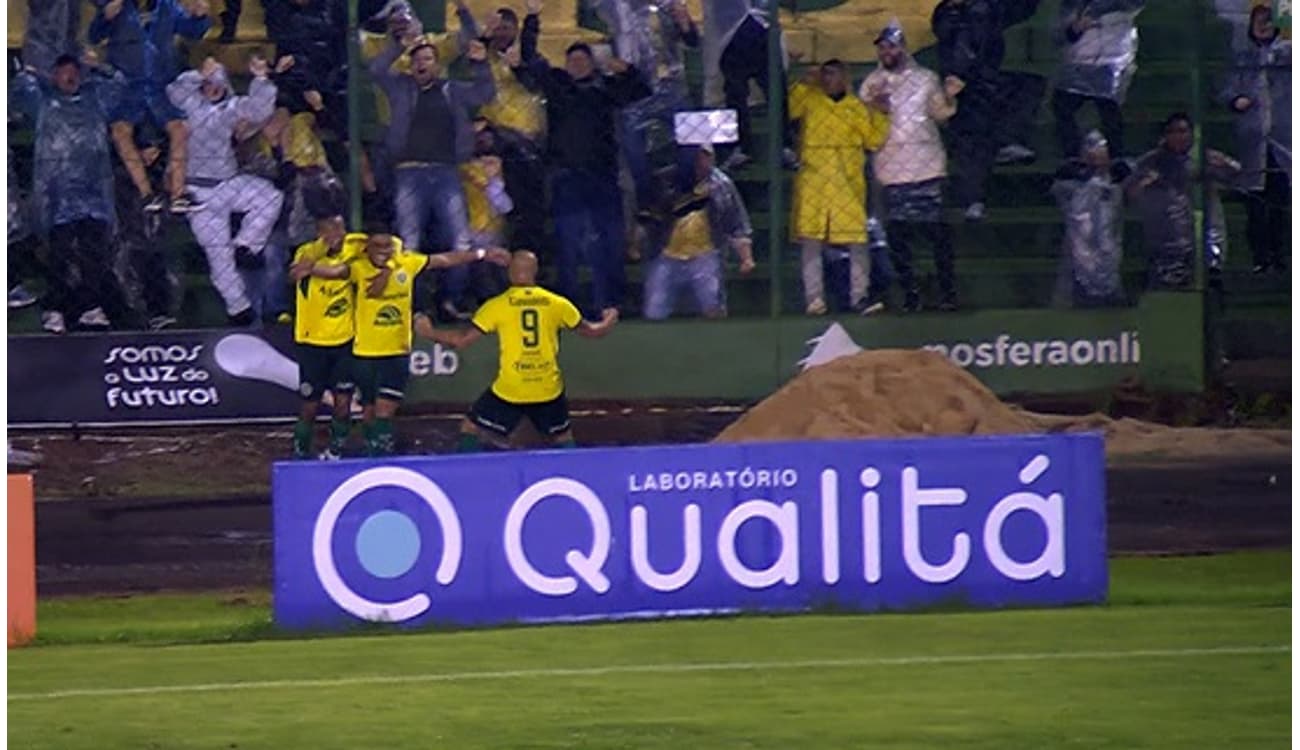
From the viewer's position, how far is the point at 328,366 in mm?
10766

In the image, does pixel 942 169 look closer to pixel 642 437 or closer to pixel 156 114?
pixel 642 437

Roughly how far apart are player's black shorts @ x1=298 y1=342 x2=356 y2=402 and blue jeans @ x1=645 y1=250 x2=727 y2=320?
1.45m

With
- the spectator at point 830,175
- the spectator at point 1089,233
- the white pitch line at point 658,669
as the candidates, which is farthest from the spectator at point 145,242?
the spectator at point 1089,233

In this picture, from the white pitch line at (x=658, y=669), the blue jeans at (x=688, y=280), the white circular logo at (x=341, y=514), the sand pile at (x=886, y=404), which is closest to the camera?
the white pitch line at (x=658, y=669)

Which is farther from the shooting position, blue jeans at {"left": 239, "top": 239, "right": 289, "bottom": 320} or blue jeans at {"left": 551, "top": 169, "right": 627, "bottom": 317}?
blue jeans at {"left": 551, "top": 169, "right": 627, "bottom": 317}

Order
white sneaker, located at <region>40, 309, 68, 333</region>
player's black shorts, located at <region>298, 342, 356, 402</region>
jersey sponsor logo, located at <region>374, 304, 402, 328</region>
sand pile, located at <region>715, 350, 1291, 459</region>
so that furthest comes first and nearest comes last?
sand pile, located at <region>715, 350, 1291, 459</region> → jersey sponsor logo, located at <region>374, 304, 402, 328</region> → player's black shorts, located at <region>298, 342, 356, 402</region> → white sneaker, located at <region>40, 309, 68, 333</region>

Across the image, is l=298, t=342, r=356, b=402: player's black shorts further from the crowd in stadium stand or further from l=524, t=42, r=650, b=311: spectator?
l=524, t=42, r=650, b=311: spectator

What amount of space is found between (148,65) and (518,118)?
5.69 ft

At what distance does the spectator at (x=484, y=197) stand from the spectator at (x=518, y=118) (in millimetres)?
36

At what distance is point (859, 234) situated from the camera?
11.2m

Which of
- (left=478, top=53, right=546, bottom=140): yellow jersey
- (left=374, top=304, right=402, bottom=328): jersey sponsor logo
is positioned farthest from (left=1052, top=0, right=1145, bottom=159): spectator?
(left=374, top=304, right=402, bottom=328): jersey sponsor logo

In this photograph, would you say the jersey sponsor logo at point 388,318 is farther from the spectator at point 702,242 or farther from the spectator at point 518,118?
the spectator at point 702,242

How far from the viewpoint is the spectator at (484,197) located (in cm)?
1097

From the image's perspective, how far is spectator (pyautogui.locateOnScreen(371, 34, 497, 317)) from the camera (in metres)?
10.9
